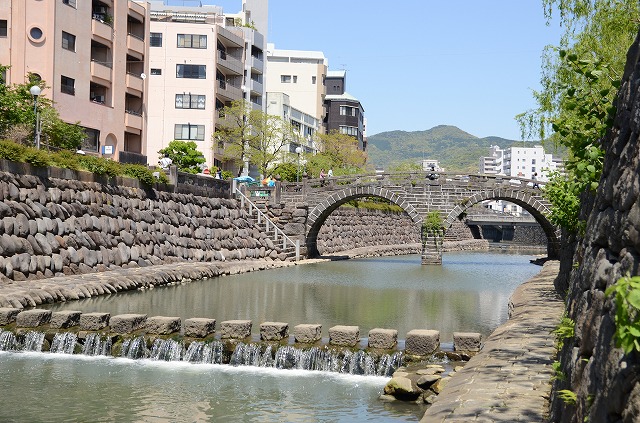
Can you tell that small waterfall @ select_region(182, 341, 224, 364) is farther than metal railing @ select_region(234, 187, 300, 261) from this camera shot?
No

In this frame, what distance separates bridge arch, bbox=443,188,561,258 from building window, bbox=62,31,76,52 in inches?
862

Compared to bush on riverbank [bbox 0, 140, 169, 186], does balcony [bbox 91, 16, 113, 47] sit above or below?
above

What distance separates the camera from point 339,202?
46938mm

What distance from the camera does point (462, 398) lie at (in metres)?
8.72

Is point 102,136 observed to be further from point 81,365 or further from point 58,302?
point 81,365

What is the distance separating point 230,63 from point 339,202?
65.4 ft

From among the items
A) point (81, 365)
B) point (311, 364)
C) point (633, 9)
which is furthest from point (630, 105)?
point (633, 9)

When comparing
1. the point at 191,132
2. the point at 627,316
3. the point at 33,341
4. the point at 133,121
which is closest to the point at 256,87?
the point at 191,132

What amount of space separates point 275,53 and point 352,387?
91130 mm

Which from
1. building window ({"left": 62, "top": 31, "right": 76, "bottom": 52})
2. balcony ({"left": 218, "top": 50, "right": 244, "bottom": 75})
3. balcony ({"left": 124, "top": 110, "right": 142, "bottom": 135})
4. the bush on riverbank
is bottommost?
the bush on riverbank

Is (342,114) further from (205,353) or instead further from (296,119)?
(205,353)

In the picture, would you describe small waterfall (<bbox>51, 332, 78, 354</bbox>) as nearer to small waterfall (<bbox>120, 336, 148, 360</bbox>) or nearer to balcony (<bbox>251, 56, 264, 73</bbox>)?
small waterfall (<bbox>120, 336, 148, 360</bbox>)

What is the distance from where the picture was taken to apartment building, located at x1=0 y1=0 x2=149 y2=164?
3806 centimetres

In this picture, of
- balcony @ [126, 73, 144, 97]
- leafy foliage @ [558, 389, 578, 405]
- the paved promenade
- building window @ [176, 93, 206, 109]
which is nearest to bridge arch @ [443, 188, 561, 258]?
balcony @ [126, 73, 144, 97]
